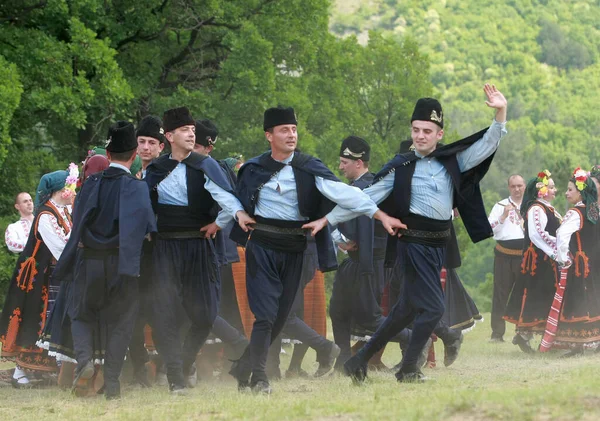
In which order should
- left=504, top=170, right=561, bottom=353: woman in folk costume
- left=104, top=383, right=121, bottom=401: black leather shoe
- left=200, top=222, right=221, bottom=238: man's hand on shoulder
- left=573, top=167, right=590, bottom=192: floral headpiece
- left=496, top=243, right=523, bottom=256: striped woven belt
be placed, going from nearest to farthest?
1. left=104, top=383, right=121, bottom=401: black leather shoe
2. left=200, top=222, right=221, bottom=238: man's hand on shoulder
3. left=573, top=167, right=590, bottom=192: floral headpiece
4. left=504, top=170, right=561, bottom=353: woman in folk costume
5. left=496, top=243, right=523, bottom=256: striped woven belt

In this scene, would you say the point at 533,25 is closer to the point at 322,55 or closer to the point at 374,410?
the point at 322,55

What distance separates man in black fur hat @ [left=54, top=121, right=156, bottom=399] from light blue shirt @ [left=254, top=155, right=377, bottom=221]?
34.4 inches

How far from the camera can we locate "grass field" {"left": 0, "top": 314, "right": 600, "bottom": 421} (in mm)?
6785

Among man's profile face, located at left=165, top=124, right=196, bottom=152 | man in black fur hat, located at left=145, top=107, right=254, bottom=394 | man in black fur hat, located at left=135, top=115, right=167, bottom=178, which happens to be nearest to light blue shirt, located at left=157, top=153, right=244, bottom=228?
man in black fur hat, located at left=145, top=107, right=254, bottom=394

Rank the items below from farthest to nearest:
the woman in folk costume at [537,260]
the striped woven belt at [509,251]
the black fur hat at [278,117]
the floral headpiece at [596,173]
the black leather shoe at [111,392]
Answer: the striped woven belt at [509,251] < the woman in folk costume at [537,260] < the floral headpiece at [596,173] < the black fur hat at [278,117] < the black leather shoe at [111,392]

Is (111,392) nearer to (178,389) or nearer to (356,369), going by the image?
(178,389)

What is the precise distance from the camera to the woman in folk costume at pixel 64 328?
923cm

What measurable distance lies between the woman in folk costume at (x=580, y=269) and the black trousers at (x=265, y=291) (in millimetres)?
4457

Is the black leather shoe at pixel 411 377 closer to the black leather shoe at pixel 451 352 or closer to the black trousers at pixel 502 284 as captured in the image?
the black leather shoe at pixel 451 352

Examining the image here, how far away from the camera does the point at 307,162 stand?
28.3 feet

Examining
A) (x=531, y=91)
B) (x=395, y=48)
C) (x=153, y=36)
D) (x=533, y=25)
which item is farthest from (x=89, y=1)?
(x=533, y=25)

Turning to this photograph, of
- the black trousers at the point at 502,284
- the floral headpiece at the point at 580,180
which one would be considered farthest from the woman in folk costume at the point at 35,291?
the black trousers at the point at 502,284

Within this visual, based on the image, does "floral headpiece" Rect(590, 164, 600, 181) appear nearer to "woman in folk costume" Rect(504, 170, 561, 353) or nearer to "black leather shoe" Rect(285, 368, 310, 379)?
"woman in folk costume" Rect(504, 170, 561, 353)

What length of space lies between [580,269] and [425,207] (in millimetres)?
4408
